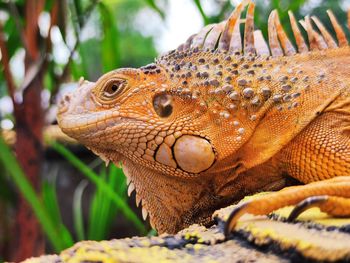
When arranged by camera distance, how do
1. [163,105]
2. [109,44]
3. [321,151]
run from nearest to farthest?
1. [321,151]
2. [163,105]
3. [109,44]

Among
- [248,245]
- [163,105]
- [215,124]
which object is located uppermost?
[163,105]

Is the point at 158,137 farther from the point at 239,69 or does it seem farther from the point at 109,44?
the point at 109,44

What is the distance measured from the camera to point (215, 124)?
63.6 inches

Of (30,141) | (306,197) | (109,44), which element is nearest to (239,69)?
(306,197)

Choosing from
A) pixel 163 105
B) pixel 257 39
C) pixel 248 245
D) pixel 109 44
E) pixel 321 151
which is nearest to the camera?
pixel 248 245

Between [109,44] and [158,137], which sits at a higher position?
[109,44]

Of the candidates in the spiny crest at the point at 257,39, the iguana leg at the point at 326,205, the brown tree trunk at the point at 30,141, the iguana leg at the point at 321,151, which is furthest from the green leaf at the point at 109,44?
the iguana leg at the point at 326,205

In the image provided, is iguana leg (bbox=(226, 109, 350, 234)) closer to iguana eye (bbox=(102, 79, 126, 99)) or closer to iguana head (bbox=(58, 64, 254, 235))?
iguana head (bbox=(58, 64, 254, 235))

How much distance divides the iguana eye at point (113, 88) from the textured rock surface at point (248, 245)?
26.3 inches

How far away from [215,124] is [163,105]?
0.19 metres

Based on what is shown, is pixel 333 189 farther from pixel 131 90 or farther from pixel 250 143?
pixel 131 90

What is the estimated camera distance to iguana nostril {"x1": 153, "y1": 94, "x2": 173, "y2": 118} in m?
1.66

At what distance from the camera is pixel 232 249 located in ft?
3.54

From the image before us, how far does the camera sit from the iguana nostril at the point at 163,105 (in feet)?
5.46
